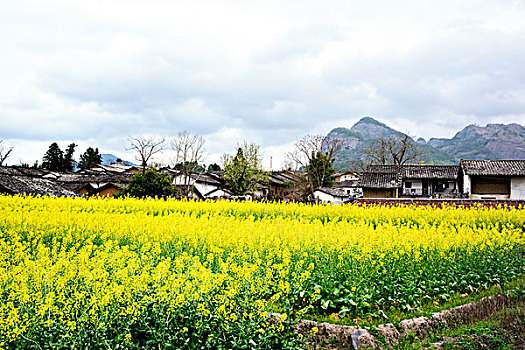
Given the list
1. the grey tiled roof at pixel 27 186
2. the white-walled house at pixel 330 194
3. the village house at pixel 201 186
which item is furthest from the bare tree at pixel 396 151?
the grey tiled roof at pixel 27 186

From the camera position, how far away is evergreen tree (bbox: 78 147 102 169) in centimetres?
7044

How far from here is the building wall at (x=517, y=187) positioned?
35875 millimetres

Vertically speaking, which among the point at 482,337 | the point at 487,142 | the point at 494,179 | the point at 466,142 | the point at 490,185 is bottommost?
the point at 482,337

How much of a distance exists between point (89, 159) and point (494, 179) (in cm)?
6074

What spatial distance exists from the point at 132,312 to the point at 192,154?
4771 cm

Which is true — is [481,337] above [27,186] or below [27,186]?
below

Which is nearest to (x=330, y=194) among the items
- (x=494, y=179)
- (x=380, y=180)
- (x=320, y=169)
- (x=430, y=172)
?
(x=320, y=169)

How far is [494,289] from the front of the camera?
294 inches

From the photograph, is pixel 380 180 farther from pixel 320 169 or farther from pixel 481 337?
pixel 481 337

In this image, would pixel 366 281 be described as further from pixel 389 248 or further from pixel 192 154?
pixel 192 154

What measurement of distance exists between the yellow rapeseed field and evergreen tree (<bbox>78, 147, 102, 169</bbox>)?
64.5 meters

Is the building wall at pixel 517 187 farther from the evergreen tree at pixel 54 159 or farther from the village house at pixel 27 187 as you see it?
the evergreen tree at pixel 54 159

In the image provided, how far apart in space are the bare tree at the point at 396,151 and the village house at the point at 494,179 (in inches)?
728

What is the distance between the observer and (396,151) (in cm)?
5816
